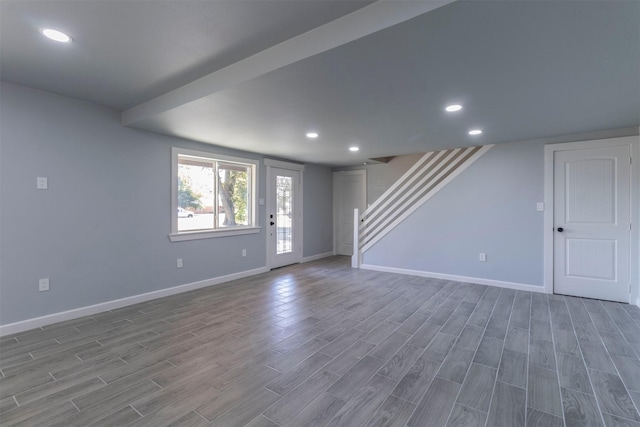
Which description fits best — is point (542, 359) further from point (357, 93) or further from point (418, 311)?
point (357, 93)

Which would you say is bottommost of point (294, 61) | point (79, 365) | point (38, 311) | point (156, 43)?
point (79, 365)

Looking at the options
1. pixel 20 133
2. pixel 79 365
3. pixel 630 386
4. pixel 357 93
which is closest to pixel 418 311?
pixel 630 386

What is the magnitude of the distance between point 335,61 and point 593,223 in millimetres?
4281

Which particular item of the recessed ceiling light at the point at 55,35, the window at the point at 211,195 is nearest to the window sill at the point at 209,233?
the window at the point at 211,195

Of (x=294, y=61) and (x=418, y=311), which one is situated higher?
(x=294, y=61)

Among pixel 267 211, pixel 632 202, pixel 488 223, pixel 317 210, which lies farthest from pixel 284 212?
pixel 632 202

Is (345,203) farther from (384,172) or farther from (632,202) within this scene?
(632,202)

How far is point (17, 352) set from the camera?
253cm

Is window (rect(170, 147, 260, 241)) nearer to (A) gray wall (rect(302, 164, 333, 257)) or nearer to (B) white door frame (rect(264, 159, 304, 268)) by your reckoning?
(B) white door frame (rect(264, 159, 304, 268))

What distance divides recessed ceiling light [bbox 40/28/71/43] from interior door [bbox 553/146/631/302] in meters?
5.62

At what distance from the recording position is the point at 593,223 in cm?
396

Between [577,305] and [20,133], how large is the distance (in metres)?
6.63

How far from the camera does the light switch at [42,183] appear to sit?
302 cm

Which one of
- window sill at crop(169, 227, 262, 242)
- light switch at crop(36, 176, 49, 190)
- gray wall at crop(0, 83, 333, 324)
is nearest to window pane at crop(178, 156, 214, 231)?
window sill at crop(169, 227, 262, 242)
